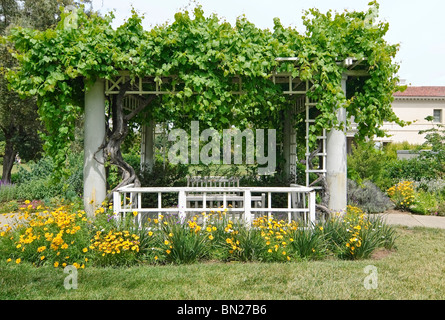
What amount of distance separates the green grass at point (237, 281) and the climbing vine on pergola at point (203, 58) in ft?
7.26

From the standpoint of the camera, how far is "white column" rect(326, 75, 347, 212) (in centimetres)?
572

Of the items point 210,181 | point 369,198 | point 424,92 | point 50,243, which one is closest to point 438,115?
point 424,92

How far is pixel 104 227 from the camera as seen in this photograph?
459 centimetres

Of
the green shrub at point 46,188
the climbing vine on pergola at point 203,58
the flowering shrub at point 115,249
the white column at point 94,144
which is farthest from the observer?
the green shrub at point 46,188

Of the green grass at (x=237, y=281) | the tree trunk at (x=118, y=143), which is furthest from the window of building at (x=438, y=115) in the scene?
the tree trunk at (x=118, y=143)

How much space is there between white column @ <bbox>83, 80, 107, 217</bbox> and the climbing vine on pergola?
25 cm

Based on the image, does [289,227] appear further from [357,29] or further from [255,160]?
[255,160]

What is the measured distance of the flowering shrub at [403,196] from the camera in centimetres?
880

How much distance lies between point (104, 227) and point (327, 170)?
3.68 meters

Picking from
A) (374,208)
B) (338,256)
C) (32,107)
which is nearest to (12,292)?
(338,256)

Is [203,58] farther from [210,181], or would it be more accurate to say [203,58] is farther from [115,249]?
[210,181]

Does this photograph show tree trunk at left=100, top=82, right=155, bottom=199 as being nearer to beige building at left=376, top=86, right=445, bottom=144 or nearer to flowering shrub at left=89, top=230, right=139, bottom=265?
flowering shrub at left=89, top=230, right=139, bottom=265

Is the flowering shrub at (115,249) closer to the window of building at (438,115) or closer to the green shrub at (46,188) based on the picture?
the green shrub at (46,188)

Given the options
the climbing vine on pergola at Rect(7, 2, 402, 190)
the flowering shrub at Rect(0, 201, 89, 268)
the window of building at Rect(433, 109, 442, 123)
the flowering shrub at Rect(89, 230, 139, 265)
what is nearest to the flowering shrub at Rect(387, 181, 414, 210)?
the climbing vine on pergola at Rect(7, 2, 402, 190)
